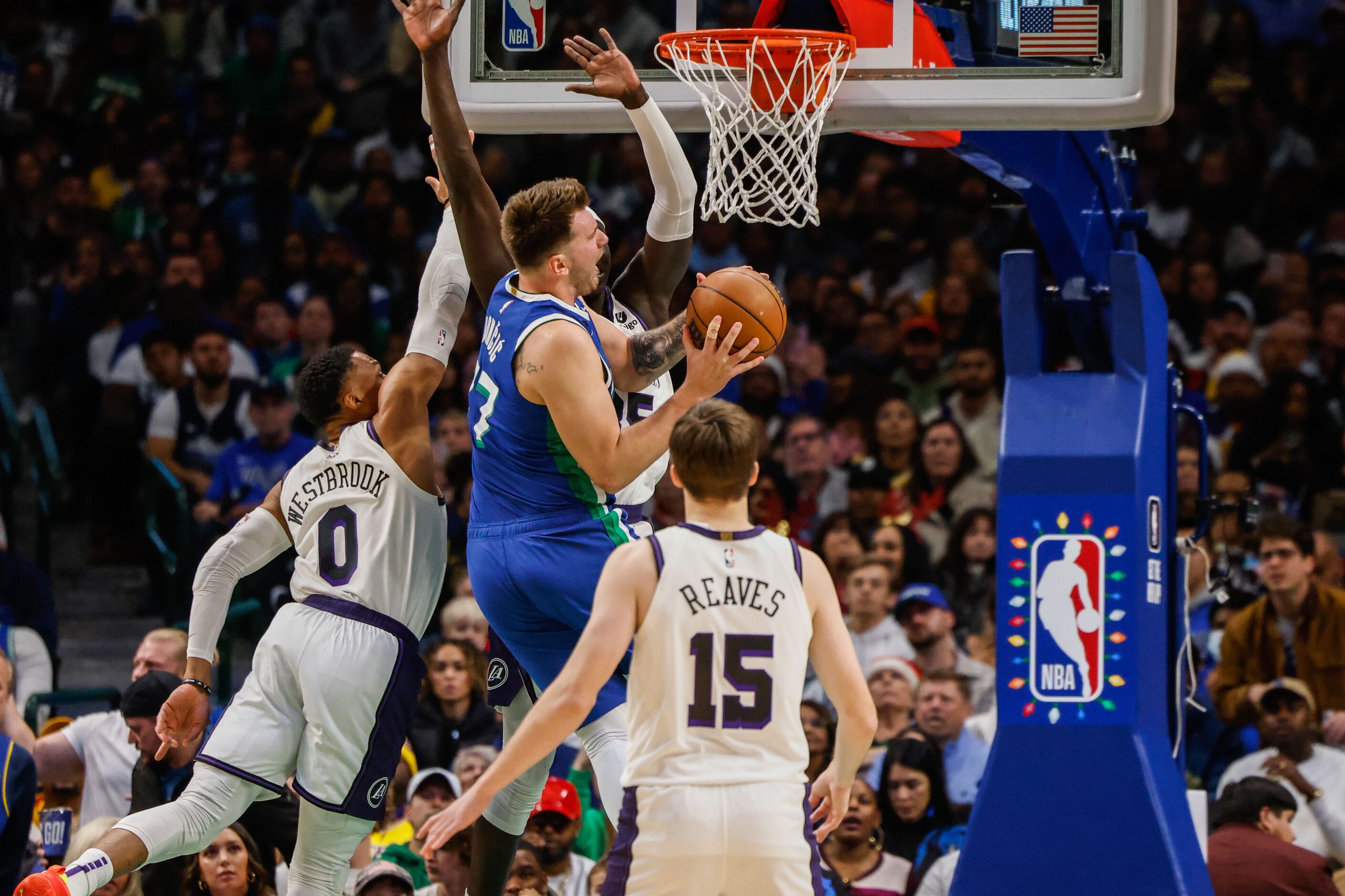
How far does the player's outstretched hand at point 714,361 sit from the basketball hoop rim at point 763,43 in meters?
1.28

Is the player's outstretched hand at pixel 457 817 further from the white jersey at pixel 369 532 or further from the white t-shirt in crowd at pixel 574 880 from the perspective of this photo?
the white t-shirt in crowd at pixel 574 880

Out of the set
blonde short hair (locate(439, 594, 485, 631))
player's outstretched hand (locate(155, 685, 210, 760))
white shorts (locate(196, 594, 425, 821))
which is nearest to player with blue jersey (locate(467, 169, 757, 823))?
white shorts (locate(196, 594, 425, 821))

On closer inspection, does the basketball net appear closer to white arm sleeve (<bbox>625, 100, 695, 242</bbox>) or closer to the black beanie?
white arm sleeve (<bbox>625, 100, 695, 242</bbox>)

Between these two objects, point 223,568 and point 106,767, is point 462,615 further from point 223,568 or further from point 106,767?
point 223,568

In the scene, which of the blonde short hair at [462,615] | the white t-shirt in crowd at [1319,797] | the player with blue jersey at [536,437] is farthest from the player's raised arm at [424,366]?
the white t-shirt in crowd at [1319,797]

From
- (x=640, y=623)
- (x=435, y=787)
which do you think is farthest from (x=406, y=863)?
(x=640, y=623)

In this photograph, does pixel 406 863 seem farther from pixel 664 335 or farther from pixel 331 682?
pixel 664 335

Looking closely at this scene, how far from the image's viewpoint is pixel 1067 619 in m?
6.22

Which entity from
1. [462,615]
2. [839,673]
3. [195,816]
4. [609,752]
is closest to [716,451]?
[839,673]

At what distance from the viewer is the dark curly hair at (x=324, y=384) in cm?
627

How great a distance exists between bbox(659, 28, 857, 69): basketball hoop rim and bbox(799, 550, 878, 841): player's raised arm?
215 cm

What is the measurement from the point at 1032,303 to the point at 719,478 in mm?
2685

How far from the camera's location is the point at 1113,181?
688cm

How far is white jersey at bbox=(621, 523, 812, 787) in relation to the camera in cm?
428
